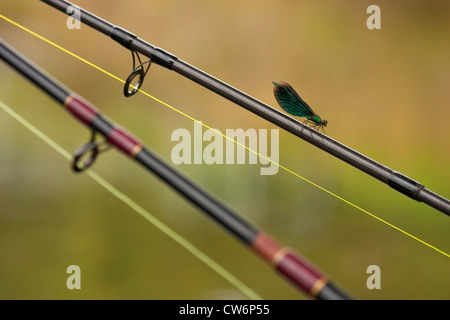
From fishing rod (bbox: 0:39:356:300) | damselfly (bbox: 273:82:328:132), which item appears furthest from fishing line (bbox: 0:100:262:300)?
damselfly (bbox: 273:82:328:132)

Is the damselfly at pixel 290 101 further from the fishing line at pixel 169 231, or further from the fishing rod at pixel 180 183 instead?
the fishing rod at pixel 180 183

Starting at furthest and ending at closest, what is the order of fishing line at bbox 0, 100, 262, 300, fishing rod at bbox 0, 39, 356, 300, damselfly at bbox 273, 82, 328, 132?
damselfly at bbox 273, 82, 328, 132 < fishing line at bbox 0, 100, 262, 300 < fishing rod at bbox 0, 39, 356, 300

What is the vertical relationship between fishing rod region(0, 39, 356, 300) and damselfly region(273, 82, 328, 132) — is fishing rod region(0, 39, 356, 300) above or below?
below

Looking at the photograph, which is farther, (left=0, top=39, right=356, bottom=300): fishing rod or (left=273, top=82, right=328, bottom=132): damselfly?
(left=273, top=82, right=328, bottom=132): damselfly

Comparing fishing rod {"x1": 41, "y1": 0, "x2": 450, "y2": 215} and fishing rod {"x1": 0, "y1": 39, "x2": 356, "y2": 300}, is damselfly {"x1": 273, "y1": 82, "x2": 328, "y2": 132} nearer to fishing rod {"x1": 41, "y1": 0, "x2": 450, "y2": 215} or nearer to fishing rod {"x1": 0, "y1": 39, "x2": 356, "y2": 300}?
fishing rod {"x1": 41, "y1": 0, "x2": 450, "y2": 215}

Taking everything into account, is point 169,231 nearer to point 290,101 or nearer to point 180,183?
point 180,183

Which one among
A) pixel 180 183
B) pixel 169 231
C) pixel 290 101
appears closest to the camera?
pixel 180 183

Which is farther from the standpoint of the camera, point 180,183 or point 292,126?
point 292,126

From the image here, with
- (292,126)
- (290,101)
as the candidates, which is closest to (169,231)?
(292,126)
